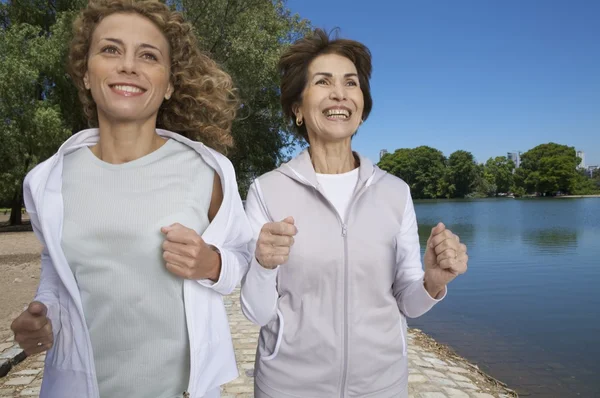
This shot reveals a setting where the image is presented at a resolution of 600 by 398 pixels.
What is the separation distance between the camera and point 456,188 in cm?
11175

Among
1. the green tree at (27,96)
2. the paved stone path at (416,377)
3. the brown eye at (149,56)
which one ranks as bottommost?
the paved stone path at (416,377)

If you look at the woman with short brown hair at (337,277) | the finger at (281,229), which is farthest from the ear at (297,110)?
the finger at (281,229)

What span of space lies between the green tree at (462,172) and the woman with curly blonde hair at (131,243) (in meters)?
113

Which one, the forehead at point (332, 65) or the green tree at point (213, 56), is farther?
the green tree at point (213, 56)

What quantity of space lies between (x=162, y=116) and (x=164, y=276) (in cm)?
81

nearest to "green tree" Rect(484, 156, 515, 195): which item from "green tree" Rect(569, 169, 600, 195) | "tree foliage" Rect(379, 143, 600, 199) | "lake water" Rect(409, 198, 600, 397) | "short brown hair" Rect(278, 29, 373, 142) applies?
"tree foliage" Rect(379, 143, 600, 199)

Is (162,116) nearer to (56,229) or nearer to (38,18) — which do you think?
(56,229)

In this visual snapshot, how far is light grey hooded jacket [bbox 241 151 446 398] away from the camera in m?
2.19

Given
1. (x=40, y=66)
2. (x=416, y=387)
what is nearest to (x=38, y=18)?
(x=40, y=66)

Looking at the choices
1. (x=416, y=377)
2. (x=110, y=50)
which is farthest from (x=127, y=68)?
(x=416, y=377)

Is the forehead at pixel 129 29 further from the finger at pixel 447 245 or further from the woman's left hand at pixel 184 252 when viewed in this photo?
the finger at pixel 447 245

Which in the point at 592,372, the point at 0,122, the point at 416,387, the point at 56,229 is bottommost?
the point at 592,372

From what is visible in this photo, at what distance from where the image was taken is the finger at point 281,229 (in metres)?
1.90

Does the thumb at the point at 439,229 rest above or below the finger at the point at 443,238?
above
